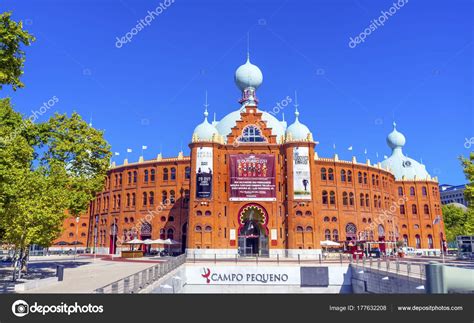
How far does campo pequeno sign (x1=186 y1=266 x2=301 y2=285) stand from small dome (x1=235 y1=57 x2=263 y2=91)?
45.0 m

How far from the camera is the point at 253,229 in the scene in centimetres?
5378

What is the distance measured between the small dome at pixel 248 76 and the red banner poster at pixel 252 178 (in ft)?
82.0

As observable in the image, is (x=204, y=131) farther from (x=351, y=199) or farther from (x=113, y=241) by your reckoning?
(x=351, y=199)

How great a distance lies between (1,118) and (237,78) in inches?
2040

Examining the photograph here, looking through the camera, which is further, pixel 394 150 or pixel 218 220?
pixel 394 150

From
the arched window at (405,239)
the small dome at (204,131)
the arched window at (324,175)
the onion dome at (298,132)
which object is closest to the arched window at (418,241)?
the arched window at (405,239)

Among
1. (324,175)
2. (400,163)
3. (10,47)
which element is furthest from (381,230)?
(10,47)

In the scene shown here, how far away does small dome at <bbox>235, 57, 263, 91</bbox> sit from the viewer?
73250 millimetres

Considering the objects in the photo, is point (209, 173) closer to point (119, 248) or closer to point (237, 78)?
point (119, 248)

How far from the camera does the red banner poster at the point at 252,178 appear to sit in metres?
52.1

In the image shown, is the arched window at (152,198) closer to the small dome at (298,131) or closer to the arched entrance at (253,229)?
the arched entrance at (253,229)
